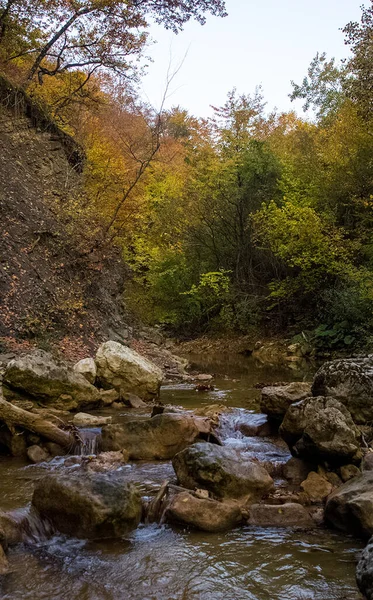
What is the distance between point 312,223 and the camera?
1741cm

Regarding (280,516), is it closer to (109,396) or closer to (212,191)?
(109,396)

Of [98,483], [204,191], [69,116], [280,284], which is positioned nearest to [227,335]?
[280,284]

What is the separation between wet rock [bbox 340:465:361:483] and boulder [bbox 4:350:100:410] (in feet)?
15.4

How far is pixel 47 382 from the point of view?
7.85 meters

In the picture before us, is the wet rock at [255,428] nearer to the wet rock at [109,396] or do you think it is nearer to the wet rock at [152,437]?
the wet rock at [152,437]

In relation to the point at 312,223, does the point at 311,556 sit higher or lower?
lower

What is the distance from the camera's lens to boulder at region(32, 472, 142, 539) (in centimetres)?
Result: 413

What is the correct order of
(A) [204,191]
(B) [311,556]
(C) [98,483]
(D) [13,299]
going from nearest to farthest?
(B) [311,556] < (C) [98,483] < (D) [13,299] < (A) [204,191]

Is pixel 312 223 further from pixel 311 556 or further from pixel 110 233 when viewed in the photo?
pixel 311 556

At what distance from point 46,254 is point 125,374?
529 cm

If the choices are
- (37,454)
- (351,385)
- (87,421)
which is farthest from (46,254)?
(351,385)

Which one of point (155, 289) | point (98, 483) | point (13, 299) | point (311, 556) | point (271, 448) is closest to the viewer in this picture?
point (311, 556)

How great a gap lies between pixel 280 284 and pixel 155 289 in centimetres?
733

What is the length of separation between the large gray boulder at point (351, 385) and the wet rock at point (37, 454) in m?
4.24
